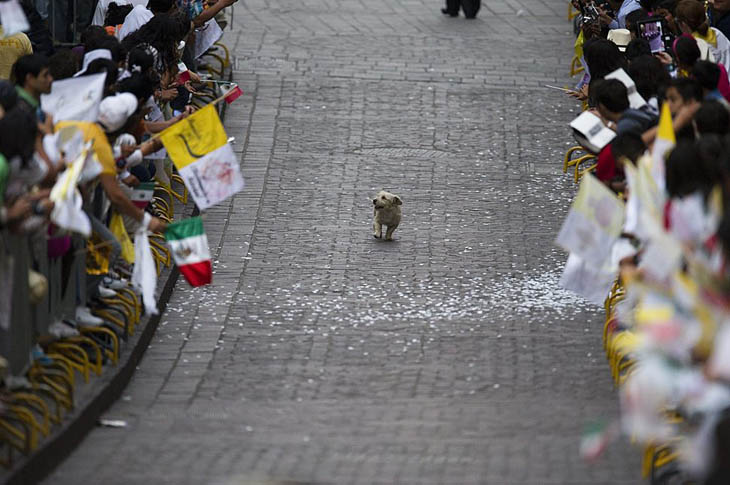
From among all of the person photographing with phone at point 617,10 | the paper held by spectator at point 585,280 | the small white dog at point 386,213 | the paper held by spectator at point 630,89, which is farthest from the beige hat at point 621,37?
the paper held by spectator at point 585,280

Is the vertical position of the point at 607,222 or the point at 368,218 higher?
the point at 607,222

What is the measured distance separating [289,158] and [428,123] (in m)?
2.15

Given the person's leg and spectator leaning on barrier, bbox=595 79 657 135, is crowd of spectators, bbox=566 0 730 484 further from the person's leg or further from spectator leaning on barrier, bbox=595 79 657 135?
the person's leg

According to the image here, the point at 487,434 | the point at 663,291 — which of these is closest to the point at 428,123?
the point at 487,434

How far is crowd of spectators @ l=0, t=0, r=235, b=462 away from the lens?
9.07m

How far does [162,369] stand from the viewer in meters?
11.6

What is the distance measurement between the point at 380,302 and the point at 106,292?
2.44 metres

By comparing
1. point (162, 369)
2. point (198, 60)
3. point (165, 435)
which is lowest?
point (198, 60)

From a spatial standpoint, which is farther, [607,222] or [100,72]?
[100,72]

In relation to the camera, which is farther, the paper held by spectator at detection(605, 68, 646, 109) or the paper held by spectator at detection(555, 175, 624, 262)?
the paper held by spectator at detection(605, 68, 646, 109)

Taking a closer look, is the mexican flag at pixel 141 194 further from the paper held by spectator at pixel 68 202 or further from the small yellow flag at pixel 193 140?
the paper held by spectator at pixel 68 202

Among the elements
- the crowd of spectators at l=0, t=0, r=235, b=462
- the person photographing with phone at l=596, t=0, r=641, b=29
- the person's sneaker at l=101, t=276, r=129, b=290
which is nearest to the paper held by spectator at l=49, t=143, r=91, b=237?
the crowd of spectators at l=0, t=0, r=235, b=462

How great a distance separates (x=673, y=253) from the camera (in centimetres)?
726

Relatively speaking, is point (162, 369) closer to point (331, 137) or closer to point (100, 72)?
point (100, 72)
